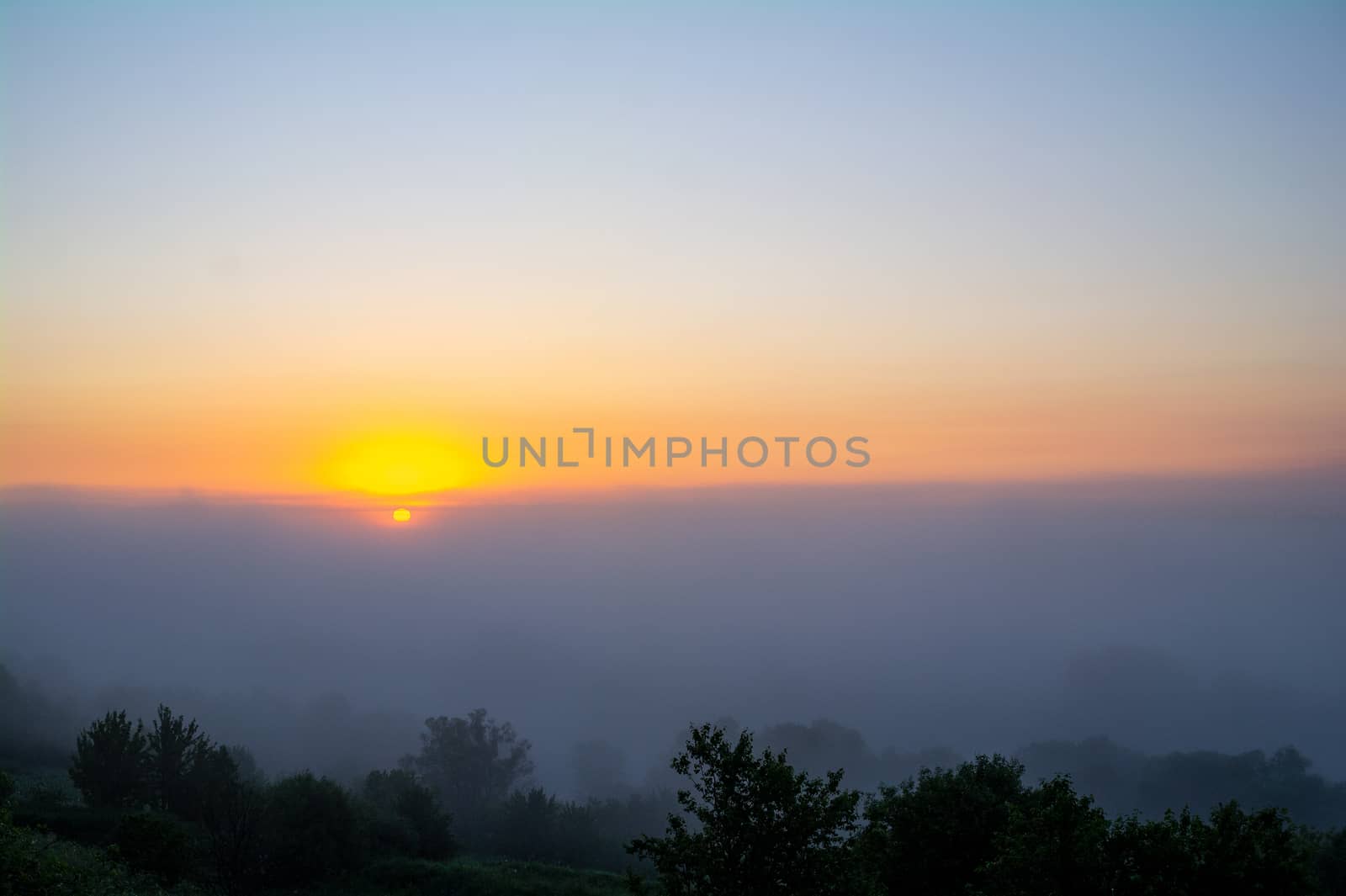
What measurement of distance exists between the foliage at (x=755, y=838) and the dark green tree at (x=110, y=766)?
4551 centimetres

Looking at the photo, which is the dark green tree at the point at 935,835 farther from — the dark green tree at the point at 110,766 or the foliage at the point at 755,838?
the dark green tree at the point at 110,766

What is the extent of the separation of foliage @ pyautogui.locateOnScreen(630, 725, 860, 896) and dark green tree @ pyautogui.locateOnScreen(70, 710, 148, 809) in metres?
45.5

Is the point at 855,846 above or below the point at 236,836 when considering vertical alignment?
above

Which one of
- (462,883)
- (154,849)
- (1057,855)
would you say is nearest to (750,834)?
(1057,855)

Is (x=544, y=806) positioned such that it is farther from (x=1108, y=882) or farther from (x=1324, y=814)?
(x=1324, y=814)

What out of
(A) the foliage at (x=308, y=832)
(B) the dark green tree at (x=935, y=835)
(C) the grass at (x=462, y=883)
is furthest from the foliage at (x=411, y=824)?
(B) the dark green tree at (x=935, y=835)

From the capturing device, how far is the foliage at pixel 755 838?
22812 millimetres

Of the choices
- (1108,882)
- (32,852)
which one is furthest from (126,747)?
(1108,882)

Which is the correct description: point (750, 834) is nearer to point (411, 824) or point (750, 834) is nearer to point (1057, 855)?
point (1057, 855)

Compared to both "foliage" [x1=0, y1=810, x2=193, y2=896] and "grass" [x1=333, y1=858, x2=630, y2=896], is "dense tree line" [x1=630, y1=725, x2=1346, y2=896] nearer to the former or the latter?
"foliage" [x1=0, y1=810, x2=193, y2=896]

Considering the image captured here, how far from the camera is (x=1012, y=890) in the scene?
2511 centimetres

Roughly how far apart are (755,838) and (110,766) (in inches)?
1932

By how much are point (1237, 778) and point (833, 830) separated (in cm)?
20565

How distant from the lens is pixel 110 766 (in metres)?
53.2
